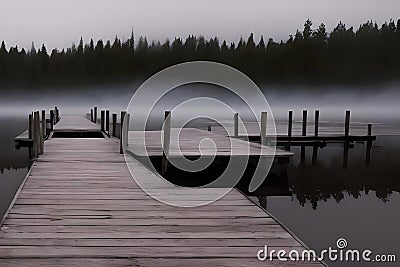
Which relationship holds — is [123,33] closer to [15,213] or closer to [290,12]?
[290,12]

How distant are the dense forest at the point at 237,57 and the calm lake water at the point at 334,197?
4730 centimetres

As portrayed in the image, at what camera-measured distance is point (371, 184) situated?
12.5m

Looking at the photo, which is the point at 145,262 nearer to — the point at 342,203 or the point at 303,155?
the point at 342,203

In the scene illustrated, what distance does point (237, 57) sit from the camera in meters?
64.1

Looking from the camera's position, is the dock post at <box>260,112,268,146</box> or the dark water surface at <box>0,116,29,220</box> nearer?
the dark water surface at <box>0,116,29,220</box>

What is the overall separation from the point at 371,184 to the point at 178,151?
5.30 metres

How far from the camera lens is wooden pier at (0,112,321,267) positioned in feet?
11.6

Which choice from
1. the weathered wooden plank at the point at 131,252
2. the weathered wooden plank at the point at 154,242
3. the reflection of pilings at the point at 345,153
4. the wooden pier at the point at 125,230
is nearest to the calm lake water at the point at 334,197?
the reflection of pilings at the point at 345,153

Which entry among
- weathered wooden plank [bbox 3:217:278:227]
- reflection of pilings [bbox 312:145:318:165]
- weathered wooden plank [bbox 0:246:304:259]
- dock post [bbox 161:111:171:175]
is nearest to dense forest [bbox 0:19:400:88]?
reflection of pilings [bbox 312:145:318:165]

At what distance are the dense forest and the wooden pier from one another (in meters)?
58.6

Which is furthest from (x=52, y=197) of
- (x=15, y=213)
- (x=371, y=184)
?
(x=371, y=184)

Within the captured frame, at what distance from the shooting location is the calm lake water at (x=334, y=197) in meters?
7.51

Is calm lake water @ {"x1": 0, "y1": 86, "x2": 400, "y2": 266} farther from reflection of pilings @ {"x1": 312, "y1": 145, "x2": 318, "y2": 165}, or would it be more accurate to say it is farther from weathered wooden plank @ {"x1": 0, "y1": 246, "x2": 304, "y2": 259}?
weathered wooden plank @ {"x1": 0, "y1": 246, "x2": 304, "y2": 259}

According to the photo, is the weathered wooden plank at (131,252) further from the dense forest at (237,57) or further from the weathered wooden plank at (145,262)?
the dense forest at (237,57)
